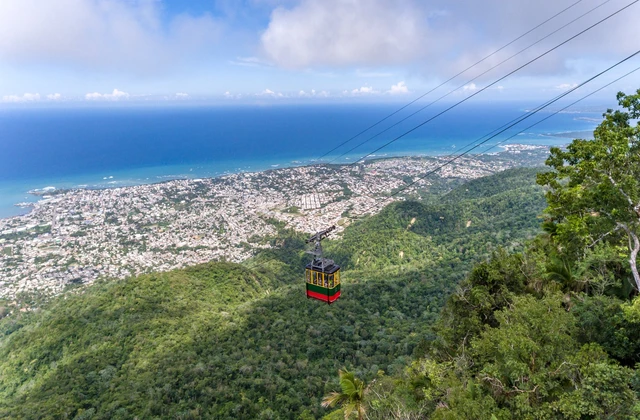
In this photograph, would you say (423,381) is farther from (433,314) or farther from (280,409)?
(433,314)

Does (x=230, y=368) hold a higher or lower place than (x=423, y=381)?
lower

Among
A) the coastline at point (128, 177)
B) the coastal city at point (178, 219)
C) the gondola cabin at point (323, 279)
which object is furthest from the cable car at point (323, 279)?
the coastline at point (128, 177)

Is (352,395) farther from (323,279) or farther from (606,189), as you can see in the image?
(606,189)

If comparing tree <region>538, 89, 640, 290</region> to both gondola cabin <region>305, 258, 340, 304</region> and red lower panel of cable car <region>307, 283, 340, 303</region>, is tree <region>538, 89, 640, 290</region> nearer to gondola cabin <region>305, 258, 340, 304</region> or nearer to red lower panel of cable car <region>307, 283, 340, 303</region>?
gondola cabin <region>305, 258, 340, 304</region>

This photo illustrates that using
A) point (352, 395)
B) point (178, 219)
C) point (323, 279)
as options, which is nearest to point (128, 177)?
point (178, 219)

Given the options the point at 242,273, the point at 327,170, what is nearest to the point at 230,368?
the point at 242,273
